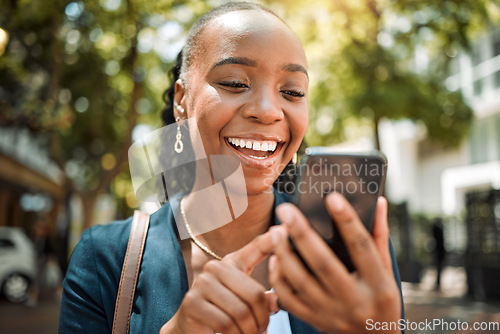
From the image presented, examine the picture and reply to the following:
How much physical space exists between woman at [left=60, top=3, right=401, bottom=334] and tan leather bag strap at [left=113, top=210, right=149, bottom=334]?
1.2 inches

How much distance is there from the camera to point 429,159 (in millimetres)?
24766

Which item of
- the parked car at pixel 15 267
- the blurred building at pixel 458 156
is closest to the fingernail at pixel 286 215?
the parked car at pixel 15 267

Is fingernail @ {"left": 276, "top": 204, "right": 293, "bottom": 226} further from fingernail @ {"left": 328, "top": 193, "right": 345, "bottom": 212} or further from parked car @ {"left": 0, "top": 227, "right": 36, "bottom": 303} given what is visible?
parked car @ {"left": 0, "top": 227, "right": 36, "bottom": 303}

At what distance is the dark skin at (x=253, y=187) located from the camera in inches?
37.6

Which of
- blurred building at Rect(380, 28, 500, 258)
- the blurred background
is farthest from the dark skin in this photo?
→ blurred building at Rect(380, 28, 500, 258)

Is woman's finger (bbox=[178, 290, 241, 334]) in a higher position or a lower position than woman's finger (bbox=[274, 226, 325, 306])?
lower

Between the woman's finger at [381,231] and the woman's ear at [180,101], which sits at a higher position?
the woman's ear at [180,101]

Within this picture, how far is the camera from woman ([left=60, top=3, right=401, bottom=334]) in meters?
0.93

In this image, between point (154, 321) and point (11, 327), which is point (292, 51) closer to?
point (154, 321)

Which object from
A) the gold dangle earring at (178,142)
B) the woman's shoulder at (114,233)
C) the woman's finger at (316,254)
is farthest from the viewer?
the gold dangle earring at (178,142)

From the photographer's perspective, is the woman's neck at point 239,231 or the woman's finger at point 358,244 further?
the woman's neck at point 239,231

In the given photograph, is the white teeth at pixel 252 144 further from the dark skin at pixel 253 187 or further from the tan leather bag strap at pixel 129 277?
the tan leather bag strap at pixel 129 277

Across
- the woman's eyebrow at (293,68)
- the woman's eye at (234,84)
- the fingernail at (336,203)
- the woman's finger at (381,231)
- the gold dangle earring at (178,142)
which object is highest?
the woman's eyebrow at (293,68)

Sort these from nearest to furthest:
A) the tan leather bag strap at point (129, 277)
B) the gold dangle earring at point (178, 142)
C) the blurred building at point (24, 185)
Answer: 1. the tan leather bag strap at point (129, 277)
2. the gold dangle earring at point (178, 142)
3. the blurred building at point (24, 185)
